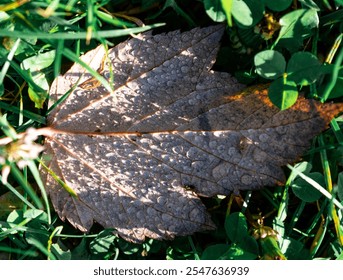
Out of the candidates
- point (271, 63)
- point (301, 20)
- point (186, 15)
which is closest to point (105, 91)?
point (186, 15)

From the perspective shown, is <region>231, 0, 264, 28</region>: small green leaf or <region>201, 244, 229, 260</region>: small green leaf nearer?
<region>231, 0, 264, 28</region>: small green leaf

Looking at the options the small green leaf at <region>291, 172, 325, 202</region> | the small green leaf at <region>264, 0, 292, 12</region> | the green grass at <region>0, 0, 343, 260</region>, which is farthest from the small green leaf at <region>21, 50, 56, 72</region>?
the small green leaf at <region>291, 172, 325, 202</region>

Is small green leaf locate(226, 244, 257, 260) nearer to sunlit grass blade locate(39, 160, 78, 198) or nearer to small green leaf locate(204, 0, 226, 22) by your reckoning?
sunlit grass blade locate(39, 160, 78, 198)

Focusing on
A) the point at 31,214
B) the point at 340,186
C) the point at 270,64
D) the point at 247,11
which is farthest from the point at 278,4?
the point at 31,214

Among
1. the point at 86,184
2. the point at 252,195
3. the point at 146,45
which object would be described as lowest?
the point at 252,195

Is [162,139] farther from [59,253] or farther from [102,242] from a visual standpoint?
[59,253]

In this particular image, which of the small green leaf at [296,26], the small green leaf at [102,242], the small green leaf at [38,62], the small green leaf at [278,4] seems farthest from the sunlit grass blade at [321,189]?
the small green leaf at [38,62]

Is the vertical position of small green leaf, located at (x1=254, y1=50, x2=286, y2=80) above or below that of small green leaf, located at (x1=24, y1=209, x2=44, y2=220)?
above

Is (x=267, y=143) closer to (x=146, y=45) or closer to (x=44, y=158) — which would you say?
(x=146, y=45)
